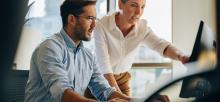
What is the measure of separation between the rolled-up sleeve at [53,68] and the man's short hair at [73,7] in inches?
3.2

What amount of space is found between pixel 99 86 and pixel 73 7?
221mm

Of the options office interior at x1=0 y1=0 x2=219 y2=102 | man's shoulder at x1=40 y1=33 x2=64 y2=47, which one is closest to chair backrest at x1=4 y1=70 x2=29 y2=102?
office interior at x1=0 y1=0 x2=219 y2=102

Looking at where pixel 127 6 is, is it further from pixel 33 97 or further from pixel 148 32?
pixel 33 97

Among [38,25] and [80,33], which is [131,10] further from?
[38,25]

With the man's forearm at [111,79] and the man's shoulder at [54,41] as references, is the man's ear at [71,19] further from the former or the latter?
the man's forearm at [111,79]

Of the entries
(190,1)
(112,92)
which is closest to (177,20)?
(190,1)

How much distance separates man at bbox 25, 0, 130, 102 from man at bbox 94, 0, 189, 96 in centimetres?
3

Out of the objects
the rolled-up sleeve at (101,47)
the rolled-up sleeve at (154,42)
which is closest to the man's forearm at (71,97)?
the rolled-up sleeve at (101,47)

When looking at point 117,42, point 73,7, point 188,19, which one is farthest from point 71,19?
point 188,19

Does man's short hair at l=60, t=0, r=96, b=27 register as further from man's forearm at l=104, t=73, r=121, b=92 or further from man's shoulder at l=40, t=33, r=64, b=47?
man's forearm at l=104, t=73, r=121, b=92

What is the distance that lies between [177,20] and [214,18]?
10 cm

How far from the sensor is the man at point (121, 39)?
86cm

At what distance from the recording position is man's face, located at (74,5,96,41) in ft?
2.80

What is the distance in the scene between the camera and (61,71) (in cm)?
81
